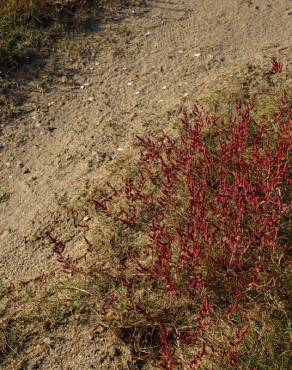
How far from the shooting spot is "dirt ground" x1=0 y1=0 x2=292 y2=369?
426 centimetres

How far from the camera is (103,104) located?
572cm

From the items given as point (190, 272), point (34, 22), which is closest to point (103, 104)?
point (34, 22)

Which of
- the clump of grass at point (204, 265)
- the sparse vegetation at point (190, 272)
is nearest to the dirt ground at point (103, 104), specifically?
the sparse vegetation at point (190, 272)

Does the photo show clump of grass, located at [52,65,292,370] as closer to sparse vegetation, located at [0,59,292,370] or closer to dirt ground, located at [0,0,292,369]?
sparse vegetation, located at [0,59,292,370]

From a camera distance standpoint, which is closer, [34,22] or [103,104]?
[103,104]

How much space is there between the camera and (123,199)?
14.0 ft

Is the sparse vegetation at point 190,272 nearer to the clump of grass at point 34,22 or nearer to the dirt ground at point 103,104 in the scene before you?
the dirt ground at point 103,104

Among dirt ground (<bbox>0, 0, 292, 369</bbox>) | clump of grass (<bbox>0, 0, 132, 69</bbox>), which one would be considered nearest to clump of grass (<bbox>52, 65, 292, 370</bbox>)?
dirt ground (<bbox>0, 0, 292, 369</bbox>)

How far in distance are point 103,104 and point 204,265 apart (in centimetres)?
275

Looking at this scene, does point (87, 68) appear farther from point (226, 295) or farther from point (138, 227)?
point (226, 295)

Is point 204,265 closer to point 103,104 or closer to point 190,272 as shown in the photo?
point 190,272

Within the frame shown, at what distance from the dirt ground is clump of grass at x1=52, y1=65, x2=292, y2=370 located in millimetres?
334

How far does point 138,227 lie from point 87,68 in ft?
9.20

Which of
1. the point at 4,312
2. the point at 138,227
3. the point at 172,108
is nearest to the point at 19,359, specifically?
the point at 4,312
